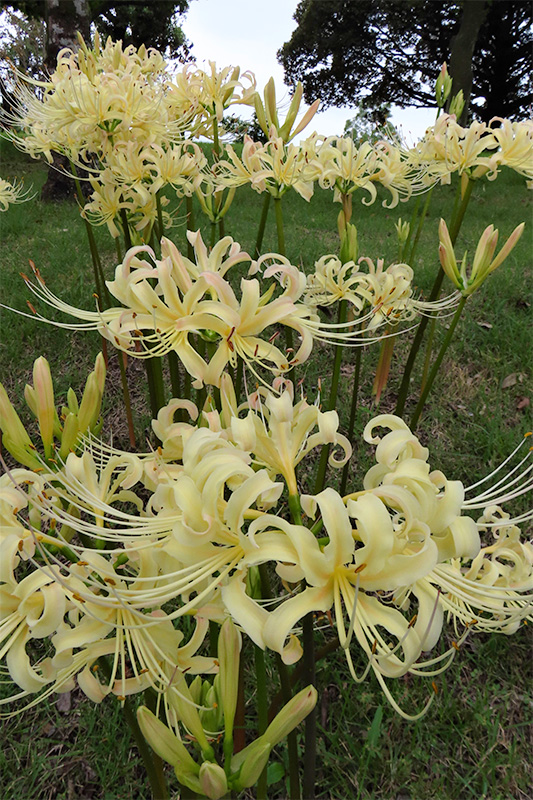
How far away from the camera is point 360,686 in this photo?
168 centimetres

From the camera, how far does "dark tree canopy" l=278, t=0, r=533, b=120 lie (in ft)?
46.3

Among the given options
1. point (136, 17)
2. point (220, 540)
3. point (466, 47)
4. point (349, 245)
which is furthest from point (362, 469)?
point (136, 17)

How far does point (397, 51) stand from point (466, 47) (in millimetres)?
7713

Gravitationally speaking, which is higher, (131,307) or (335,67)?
(335,67)

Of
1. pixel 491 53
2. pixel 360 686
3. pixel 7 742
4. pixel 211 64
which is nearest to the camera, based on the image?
pixel 7 742

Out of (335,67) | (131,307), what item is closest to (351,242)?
(131,307)

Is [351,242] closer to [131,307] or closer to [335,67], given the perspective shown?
[131,307]

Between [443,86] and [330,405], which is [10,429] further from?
[443,86]

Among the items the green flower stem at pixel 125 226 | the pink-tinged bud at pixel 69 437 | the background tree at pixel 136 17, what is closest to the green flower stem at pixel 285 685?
the pink-tinged bud at pixel 69 437

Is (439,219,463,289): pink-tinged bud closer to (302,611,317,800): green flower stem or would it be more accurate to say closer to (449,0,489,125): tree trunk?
(302,611,317,800): green flower stem

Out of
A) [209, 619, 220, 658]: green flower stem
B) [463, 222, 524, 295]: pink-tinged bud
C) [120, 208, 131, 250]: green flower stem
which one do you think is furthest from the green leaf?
[120, 208, 131, 250]: green flower stem

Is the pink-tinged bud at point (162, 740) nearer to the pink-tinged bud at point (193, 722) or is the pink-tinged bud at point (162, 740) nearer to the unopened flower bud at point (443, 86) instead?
the pink-tinged bud at point (193, 722)

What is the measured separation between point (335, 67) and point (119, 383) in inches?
632

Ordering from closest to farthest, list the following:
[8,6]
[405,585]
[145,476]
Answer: [405,585], [145,476], [8,6]
